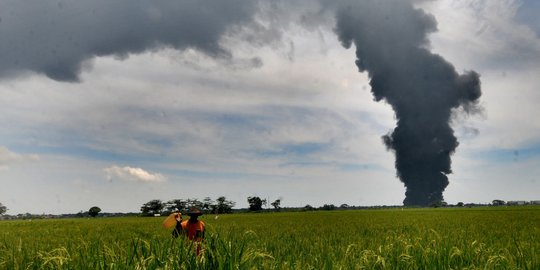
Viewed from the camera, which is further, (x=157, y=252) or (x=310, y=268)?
(x=310, y=268)

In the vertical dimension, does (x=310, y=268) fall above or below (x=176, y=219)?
below

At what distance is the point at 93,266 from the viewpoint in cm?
386

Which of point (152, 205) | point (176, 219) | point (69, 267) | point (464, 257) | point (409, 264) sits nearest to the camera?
point (69, 267)

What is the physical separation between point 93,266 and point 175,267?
2.43 ft

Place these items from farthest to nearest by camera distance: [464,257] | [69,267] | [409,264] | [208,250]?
[464,257] < [409,264] < [208,250] < [69,267]

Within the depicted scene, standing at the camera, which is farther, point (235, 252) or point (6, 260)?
point (6, 260)

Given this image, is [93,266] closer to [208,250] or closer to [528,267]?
[208,250]

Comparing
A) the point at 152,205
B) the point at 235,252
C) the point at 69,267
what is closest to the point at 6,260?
the point at 69,267

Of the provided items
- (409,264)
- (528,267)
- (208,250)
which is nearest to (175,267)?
(208,250)

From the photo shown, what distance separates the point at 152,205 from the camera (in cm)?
17638

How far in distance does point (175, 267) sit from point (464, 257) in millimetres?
3563

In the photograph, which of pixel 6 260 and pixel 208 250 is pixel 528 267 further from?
pixel 6 260

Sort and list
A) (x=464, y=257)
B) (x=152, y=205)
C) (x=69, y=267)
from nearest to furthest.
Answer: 1. (x=69, y=267)
2. (x=464, y=257)
3. (x=152, y=205)

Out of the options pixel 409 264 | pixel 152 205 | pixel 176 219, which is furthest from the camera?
pixel 152 205
